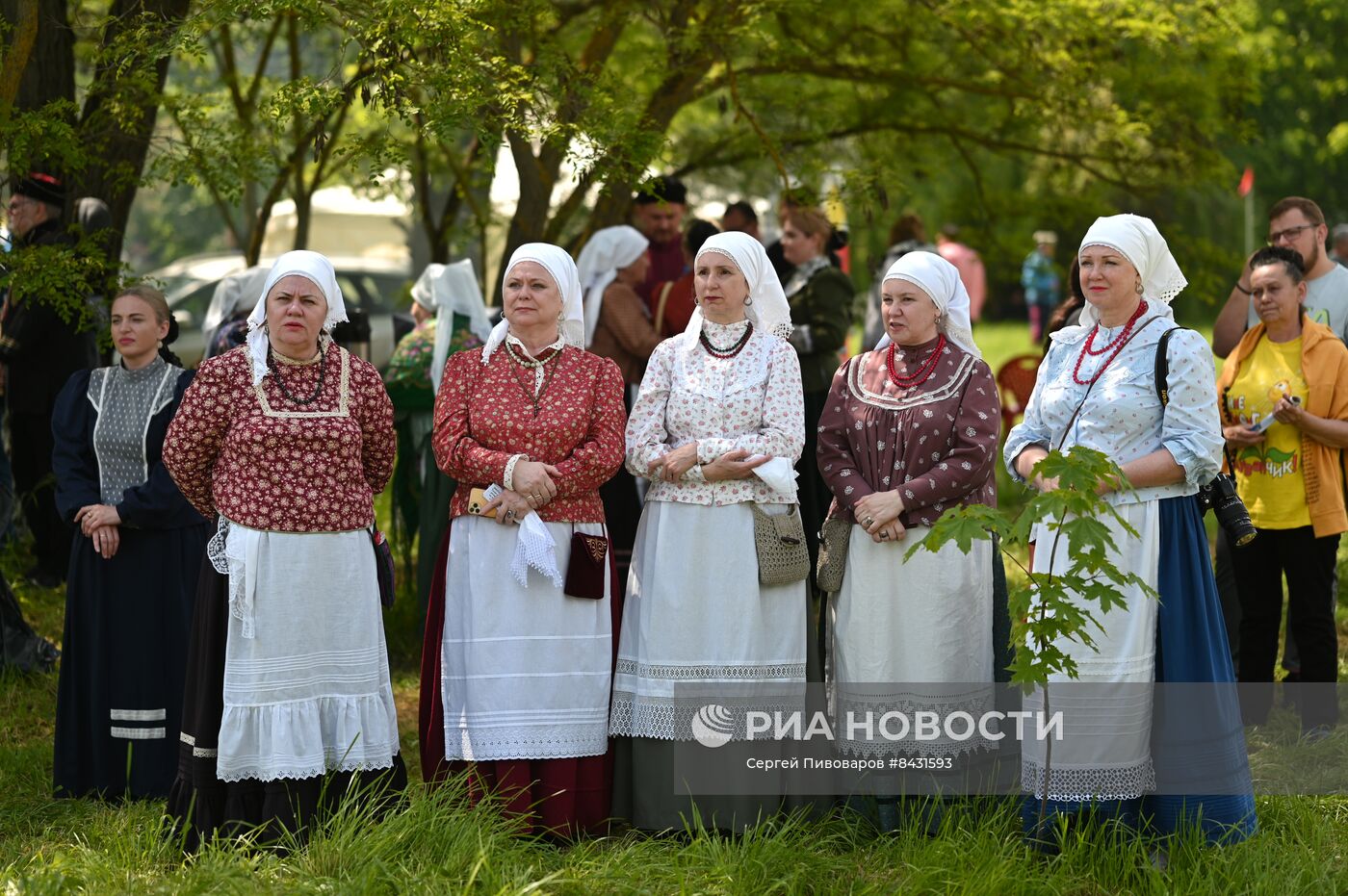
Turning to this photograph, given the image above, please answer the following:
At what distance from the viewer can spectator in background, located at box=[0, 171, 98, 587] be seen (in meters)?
7.73

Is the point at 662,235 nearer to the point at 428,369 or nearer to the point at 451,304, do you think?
the point at 451,304

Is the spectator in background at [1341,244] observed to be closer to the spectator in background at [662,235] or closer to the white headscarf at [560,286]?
the spectator in background at [662,235]

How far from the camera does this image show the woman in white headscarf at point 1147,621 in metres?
4.47

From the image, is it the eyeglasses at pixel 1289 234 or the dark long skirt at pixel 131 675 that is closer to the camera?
the dark long skirt at pixel 131 675

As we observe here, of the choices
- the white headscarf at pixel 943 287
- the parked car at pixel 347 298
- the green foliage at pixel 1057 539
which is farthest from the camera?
the parked car at pixel 347 298

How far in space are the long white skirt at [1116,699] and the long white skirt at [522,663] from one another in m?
1.50

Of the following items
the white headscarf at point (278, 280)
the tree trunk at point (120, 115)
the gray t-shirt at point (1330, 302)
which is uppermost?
the tree trunk at point (120, 115)

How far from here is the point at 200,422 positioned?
458 cm

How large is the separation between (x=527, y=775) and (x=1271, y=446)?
3.06 metres

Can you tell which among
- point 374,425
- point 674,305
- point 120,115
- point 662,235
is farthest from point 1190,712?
point 120,115

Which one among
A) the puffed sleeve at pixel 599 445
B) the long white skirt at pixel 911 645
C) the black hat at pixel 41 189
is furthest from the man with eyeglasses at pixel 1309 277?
the black hat at pixel 41 189

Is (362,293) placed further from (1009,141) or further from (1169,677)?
(1169,677)

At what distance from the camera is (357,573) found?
15.4 ft

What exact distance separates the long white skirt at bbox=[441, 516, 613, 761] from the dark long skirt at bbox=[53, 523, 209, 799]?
1130 millimetres
